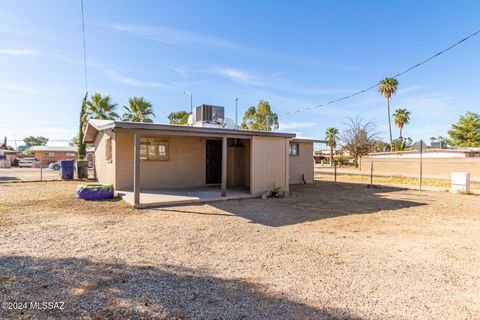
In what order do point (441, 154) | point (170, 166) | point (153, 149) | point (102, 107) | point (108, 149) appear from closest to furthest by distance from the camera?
point (153, 149)
point (170, 166)
point (108, 149)
point (102, 107)
point (441, 154)

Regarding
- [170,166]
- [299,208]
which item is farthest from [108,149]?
[299,208]

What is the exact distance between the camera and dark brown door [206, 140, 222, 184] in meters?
11.3

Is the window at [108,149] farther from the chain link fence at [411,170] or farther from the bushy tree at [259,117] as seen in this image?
the bushy tree at [259,117]

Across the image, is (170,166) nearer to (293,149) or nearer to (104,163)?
(104,163)

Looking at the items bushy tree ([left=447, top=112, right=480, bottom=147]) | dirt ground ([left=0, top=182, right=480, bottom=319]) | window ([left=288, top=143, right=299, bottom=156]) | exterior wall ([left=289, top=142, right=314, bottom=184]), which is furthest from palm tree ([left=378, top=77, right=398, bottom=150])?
dirt ground ([left=0, top=182, right=480, bottom=319])

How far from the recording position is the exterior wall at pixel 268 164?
9141 mm

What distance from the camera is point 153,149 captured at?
10.1 metres

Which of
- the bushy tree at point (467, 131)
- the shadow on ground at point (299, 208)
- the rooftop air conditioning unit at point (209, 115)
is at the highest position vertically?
the bushy tree at point (467, 131)

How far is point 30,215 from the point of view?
615 centimetres

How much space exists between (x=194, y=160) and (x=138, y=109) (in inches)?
558

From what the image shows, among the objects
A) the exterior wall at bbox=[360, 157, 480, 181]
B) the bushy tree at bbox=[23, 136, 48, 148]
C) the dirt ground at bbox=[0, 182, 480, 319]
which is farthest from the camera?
the bushy tree at bbox=[23, 136, 48, 148]

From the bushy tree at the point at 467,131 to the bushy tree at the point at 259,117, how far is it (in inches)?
989

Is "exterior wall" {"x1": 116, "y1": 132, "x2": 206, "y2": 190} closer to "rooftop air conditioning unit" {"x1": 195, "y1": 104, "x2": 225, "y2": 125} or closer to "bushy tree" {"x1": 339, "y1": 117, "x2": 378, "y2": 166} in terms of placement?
"rooftop air conditioning unit" {"x1": 195, "y1": 104, "x2": 225, "y2": 125}

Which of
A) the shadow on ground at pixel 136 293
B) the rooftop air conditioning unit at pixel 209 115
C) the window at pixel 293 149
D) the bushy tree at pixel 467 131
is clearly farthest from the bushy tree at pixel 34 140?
the bushy tree at pixel 467 131
